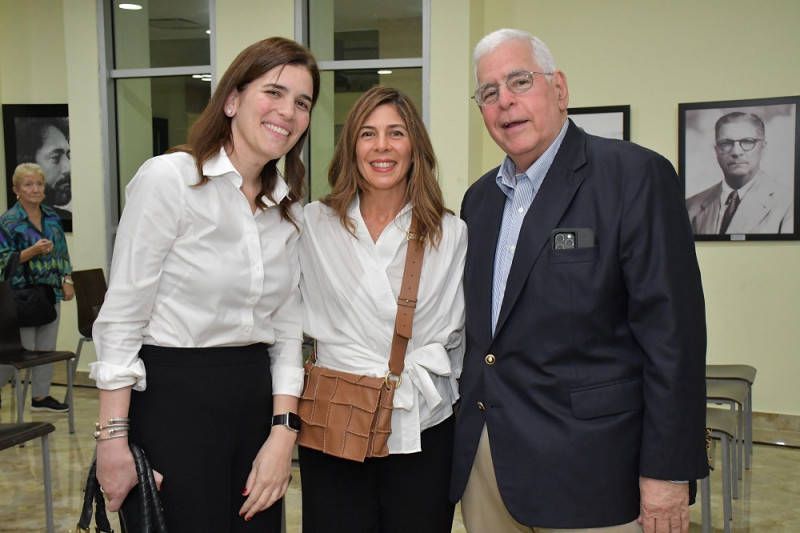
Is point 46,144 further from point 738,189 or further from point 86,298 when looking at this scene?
point 738,189

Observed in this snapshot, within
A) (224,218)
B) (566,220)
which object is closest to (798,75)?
(566,220)

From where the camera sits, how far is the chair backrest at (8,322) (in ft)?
15.7

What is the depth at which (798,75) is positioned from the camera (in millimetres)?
5133

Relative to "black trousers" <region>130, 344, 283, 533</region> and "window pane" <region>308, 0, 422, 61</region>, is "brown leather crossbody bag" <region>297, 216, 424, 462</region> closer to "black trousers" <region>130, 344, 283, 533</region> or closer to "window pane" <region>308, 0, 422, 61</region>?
"black trousers" <region>130, 344, 283, 533</region>

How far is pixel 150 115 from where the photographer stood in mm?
6773

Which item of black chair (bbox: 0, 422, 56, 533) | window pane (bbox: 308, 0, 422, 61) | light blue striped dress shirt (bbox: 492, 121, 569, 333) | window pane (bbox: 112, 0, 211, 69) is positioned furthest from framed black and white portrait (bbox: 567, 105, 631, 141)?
black chair (bbox: 0, 422, 56, 533)

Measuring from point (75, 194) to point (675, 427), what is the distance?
6264 millimetres

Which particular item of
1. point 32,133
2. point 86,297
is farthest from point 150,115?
point 86,297

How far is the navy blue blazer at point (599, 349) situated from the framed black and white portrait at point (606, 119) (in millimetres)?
3869

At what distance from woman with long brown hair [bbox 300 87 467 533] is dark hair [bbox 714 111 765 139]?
3869 millimetres

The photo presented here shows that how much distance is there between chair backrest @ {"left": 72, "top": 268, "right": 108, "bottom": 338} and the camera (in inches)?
233

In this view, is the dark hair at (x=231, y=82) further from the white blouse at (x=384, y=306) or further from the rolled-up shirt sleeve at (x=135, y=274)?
the white blouse at (x=384, y=306)

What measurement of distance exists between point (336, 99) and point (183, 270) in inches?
178

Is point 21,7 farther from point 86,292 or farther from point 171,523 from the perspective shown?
point 171,523
